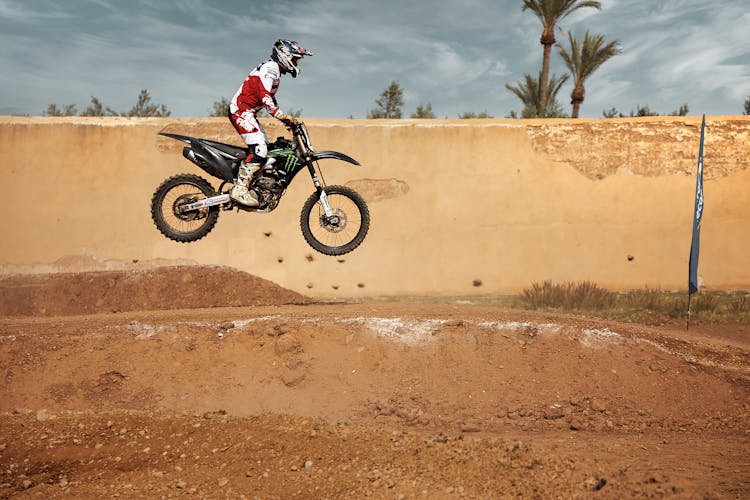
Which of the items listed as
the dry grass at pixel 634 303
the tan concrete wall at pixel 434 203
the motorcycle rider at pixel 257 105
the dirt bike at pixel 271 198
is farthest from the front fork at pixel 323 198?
the dry grass at pixel 634 303

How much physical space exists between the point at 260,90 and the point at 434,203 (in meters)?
7.41

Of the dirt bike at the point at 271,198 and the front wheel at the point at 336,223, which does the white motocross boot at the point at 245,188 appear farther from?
the front wheel at the point at 336,223

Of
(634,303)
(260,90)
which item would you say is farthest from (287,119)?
(634,303)

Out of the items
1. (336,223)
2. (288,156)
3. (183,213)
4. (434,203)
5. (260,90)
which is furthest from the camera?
(434,203)

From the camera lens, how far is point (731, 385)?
9273 mm

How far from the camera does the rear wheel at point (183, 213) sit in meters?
8.22

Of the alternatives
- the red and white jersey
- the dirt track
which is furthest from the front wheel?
the dirt track

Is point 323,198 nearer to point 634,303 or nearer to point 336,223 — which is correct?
point 336,223

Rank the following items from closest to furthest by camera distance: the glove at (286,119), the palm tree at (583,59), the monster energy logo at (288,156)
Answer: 1. the glove at (286,119)
2. the monster energy logo at (288,156)
3. the palm tree at (583,59)

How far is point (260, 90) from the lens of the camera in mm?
7488

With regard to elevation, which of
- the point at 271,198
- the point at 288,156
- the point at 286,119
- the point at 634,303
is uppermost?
the point at 286,119

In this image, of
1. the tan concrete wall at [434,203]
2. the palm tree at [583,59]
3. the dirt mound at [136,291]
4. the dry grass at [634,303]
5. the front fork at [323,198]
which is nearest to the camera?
the front fork at [323,198]

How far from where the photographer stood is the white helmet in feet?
24.3

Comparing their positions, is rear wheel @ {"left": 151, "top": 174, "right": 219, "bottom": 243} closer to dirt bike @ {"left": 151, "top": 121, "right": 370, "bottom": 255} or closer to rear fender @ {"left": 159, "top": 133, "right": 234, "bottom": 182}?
dirt bike @ {"left": 151, "top": 121, "right": 370, "bottom": 255}
